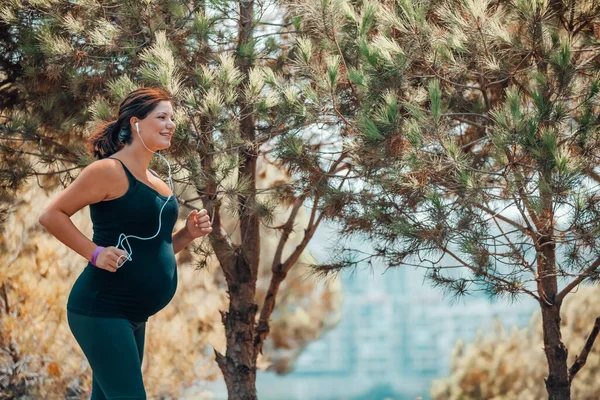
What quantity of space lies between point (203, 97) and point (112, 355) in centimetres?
170

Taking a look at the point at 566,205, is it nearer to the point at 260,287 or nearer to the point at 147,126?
the point at 147,126

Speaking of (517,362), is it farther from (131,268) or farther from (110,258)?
(110,258)

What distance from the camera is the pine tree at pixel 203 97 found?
10.1 ft

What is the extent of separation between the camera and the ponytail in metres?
1.81

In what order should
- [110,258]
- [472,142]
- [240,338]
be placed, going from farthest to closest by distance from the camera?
[240,338], [472,142], [110,258]

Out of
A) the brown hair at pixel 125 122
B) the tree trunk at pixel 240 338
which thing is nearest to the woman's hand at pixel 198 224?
the brown hair at pixel 125 122

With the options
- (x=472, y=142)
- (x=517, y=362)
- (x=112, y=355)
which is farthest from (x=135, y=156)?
(x=517, y=362)

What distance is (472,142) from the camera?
306cm

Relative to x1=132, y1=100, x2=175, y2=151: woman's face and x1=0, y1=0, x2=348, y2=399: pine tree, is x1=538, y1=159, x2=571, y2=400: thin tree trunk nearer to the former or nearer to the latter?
x1=0, y1=0, x2=348, y2=399: pine tree

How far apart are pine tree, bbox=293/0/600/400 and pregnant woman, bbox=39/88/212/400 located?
3.98ft

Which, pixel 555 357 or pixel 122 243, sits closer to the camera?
pixel 122 243

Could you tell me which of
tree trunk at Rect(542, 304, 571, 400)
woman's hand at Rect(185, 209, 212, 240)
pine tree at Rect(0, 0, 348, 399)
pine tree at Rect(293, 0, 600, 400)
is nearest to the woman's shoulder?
woman's hand at Rect(185, 209, 212, 240)

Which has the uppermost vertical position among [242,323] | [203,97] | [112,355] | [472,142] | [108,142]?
[203,97]

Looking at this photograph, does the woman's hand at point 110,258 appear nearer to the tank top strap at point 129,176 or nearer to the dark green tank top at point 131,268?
the dark green tank top at point 131,268
